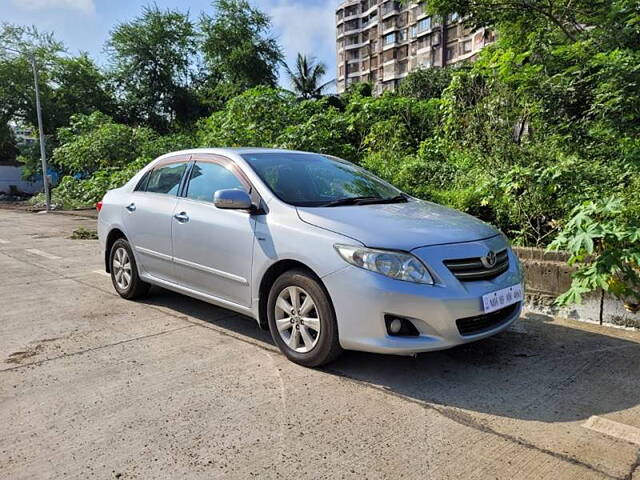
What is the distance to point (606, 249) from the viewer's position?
13.6ft

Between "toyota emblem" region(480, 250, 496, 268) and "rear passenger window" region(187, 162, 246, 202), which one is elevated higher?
"rear passenger window" region(187, 162, 246, 202)

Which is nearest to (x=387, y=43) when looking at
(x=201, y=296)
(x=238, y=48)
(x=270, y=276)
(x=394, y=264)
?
(x=238, y=48)

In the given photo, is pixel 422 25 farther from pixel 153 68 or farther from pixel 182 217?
pixel 182 217

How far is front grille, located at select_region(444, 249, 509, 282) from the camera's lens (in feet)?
10.7

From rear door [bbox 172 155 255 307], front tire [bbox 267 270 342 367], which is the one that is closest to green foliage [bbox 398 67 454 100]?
rear door [bbox 172 155 255 307]

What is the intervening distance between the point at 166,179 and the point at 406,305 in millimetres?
2901

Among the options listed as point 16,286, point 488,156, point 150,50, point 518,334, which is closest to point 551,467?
point 518,334

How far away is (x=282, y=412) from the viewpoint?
9.82ft

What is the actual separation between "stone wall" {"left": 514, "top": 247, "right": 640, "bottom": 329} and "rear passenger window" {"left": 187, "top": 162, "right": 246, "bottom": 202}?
2959mm

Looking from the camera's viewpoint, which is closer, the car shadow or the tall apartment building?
the car shadow

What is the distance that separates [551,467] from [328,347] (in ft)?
4.82

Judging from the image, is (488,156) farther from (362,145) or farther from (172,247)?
(172,247)

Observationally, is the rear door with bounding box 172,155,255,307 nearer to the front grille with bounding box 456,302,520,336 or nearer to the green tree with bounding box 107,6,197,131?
the front grille with bounding box 456,302,520,336

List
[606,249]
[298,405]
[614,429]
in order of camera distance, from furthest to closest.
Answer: [606,249]
[298,405]
[614,429]
